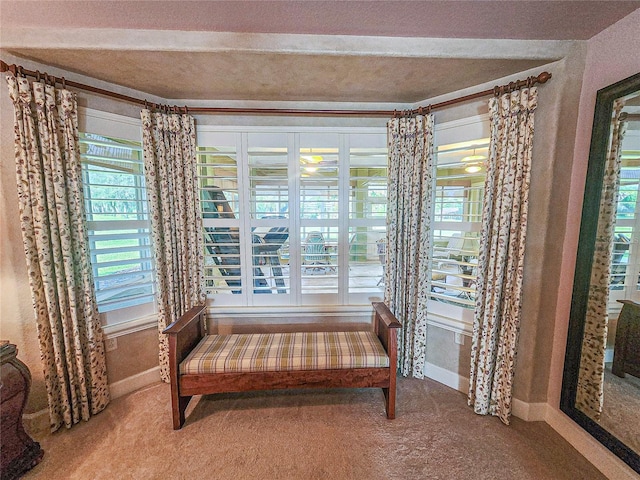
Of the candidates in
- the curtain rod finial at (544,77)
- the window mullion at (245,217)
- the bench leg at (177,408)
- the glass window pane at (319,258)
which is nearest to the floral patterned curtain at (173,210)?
the window mullion at (245,217)

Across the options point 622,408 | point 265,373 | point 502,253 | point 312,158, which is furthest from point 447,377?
point 312,158

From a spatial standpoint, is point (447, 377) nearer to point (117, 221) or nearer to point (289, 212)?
point (289, 212)

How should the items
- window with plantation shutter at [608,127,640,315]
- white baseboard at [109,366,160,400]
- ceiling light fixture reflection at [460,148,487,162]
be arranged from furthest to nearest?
white baseboard at [109,366,160,400]
ceiling light fixture reflection at [460,148,487,162]
window with plantation shutter at [608,127,640,315]

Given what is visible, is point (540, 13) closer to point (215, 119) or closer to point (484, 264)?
point (484, 264)

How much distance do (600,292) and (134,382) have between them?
11.2ft

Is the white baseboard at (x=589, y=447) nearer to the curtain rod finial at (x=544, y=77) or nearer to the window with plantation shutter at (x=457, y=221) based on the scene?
the window with plantation shutter at (x=457, y=221)

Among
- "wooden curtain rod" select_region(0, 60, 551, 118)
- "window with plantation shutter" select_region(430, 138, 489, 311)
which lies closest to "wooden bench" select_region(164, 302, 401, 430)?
"window with plantation shutter" select_region(430, 138, 489, 311)

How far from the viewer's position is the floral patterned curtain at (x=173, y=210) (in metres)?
1.93

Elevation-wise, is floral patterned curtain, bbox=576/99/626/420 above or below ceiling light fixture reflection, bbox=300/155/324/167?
below

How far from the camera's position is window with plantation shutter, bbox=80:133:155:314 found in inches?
71.2

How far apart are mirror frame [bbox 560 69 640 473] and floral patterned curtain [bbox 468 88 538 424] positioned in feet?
0.93

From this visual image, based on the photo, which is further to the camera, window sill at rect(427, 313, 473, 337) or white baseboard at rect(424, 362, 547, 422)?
window sill at rect(427, 313, 473, 337)

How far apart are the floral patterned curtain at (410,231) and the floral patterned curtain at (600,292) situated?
94cm

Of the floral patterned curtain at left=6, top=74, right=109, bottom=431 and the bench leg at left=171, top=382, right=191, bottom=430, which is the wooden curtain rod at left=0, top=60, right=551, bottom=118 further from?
the bench leg at left=171, top=382, right=191, bottom=430
